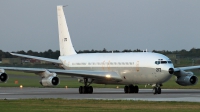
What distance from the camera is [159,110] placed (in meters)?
31.2

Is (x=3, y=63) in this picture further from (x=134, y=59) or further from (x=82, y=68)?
(x=134, y=59)

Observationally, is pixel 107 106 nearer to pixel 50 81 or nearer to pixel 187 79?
pixel 50 81

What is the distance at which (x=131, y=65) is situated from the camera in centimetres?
5366

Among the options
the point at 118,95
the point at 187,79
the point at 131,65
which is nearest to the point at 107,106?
the point at 118,95

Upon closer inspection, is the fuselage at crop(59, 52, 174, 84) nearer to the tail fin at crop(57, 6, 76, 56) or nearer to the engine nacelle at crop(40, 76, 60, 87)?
the tail fin at crop(57, 6, 76, 56)

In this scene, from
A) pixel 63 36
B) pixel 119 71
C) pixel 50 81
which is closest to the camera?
pixel 50 81

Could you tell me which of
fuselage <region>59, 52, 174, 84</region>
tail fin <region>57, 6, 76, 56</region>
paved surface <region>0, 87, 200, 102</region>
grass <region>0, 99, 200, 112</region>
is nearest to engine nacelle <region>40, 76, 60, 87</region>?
paved surface <region>0, 87, 200, 102</region>

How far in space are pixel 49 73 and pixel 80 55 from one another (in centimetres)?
955

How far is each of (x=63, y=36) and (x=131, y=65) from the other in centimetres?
1424

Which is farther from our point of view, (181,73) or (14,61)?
(14,61)

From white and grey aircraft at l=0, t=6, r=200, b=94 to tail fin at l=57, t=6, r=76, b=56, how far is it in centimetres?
207

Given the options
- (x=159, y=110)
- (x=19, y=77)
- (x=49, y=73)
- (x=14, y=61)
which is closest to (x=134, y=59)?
(x=49, y=73)

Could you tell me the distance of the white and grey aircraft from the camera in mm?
51250

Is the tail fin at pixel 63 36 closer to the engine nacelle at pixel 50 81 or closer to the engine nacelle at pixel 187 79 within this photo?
the engine nacelle at pixel 50 81
